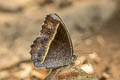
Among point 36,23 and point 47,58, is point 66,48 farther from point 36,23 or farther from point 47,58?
point 36,23

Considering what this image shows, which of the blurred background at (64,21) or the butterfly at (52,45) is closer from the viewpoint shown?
the butterfly at (52,45)

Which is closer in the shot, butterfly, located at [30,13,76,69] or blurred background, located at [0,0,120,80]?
butterfly, located at [30,13,76,69]

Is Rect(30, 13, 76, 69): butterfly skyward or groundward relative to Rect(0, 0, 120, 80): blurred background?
groundward

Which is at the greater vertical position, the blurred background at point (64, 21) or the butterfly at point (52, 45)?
the blurred background at point (64, 21)

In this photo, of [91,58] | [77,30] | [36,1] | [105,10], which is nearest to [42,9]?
[36,1]
